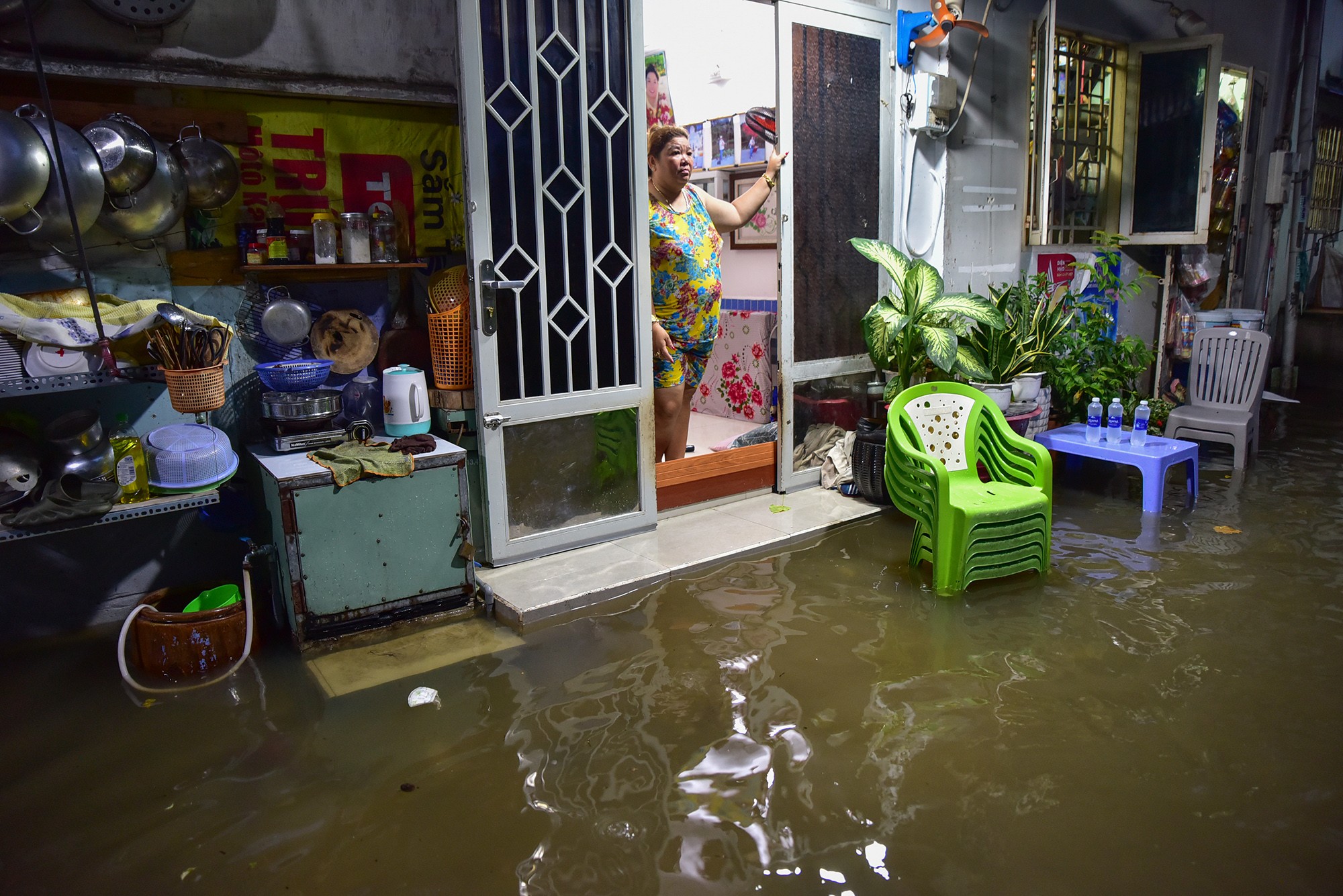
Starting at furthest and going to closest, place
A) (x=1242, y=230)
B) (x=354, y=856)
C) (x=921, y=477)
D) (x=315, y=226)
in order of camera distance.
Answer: (x=1242, y=230), (x=921, y=477), (x=315, y=226), (x=354, y=856)

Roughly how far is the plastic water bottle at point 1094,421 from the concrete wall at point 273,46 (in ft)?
12.5

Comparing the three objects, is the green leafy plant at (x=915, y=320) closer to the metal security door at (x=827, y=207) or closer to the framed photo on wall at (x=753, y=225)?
the metal security door at (x=827, y=207)

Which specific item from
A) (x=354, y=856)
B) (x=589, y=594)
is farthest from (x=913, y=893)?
(x=589, y=594)

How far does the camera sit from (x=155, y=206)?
3213 mm

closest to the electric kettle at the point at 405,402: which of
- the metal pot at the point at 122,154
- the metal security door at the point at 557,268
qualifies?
the metal security door at the point at 557,268

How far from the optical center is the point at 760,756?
2596 mm

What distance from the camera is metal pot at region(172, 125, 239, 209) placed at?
3.30 metres

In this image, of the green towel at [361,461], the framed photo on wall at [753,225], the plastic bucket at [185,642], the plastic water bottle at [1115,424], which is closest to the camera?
the plastic bucket at [185,642]

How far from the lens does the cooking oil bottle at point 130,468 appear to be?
120 inches

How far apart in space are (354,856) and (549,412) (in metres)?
2.15

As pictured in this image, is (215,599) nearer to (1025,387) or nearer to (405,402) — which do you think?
(405,402)

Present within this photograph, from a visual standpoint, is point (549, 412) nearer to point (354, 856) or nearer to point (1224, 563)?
point (354, 856)

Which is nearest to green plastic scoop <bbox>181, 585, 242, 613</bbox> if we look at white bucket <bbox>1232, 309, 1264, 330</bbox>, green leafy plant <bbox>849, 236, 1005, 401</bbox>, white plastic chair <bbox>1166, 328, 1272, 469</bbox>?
green leafy plant <bbox>849, 236, 1005, 401</bbox>

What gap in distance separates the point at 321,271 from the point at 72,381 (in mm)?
1037
